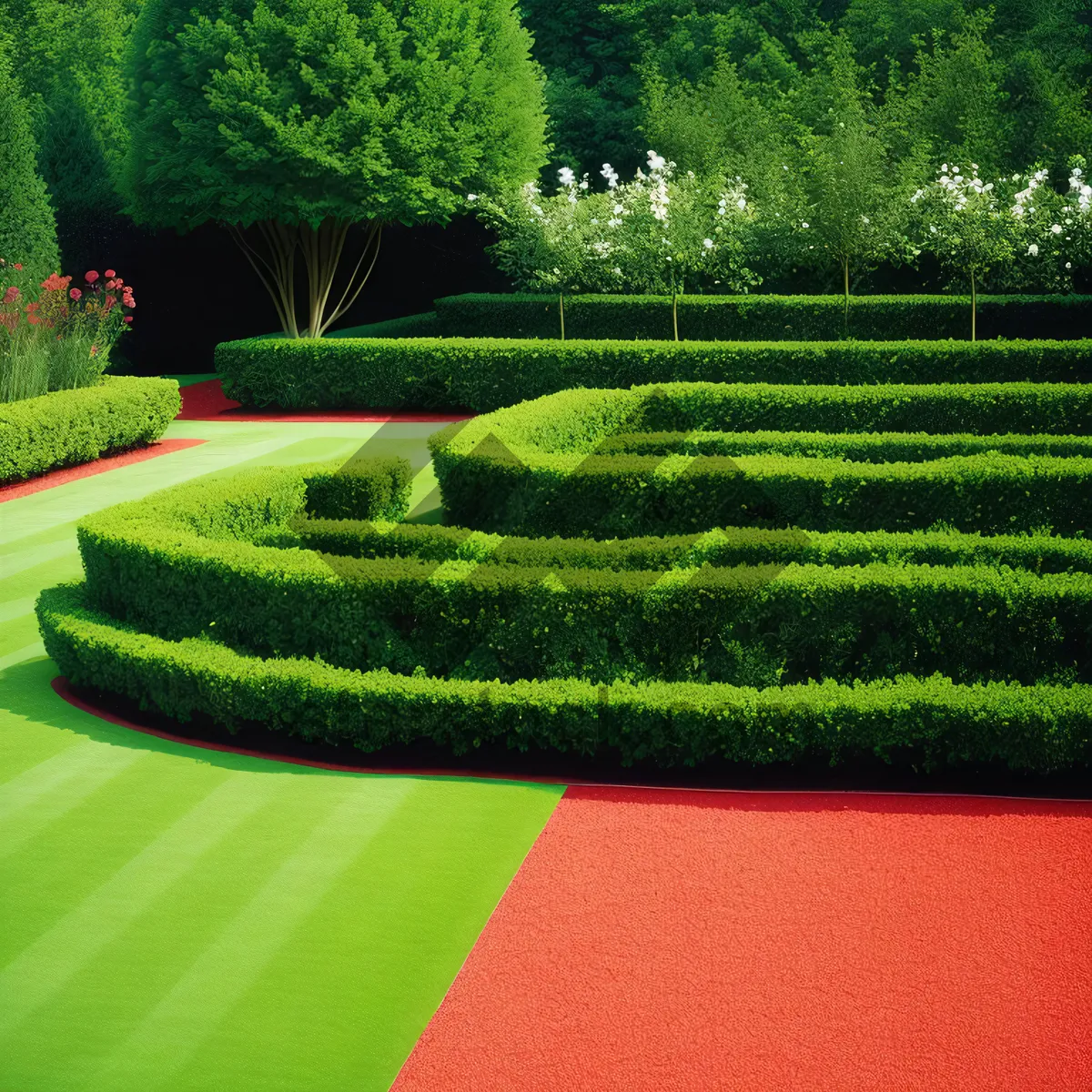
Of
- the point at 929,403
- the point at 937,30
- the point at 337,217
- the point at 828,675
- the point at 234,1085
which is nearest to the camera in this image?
the point at 234,1085

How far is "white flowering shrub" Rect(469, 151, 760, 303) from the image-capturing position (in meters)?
23.5

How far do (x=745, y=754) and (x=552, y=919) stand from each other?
1.90 meters

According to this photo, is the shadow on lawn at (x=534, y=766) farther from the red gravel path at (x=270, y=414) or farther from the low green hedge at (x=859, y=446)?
the red gravel path at (x=270, y=414)

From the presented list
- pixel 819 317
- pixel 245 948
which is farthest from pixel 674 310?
pixel 245 948

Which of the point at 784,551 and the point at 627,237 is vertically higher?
the point at 627,237

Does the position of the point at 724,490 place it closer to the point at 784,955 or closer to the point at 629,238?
the point at 784,955

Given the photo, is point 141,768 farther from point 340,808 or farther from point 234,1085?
point 234,1085

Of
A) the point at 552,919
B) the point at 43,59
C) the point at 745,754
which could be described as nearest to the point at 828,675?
the point at 745,754

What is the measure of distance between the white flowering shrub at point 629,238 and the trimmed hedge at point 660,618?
15214 mm

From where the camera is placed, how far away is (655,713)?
714 cm

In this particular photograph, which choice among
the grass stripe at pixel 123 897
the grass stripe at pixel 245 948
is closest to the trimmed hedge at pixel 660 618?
the grass stripe at pixel 245 948

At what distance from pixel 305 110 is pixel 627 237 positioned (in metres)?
6.45

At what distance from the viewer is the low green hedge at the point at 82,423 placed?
15.6 meters

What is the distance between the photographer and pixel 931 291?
83.0ft
